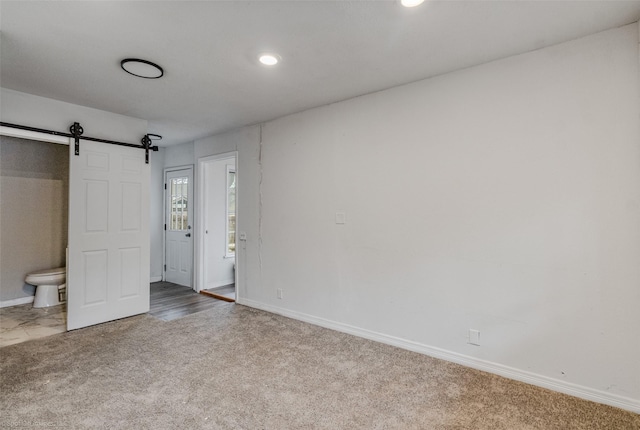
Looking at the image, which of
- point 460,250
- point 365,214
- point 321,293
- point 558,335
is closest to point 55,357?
point 321,293

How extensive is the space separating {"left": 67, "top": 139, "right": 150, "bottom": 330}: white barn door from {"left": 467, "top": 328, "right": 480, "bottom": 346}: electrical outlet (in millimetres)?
3666

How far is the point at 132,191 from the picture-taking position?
387 centimetres

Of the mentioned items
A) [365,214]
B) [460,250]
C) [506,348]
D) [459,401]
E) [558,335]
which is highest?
[365,214]

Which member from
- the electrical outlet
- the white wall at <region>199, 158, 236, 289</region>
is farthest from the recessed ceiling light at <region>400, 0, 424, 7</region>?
the white wall at <region>199, 158, 236, 289</region>

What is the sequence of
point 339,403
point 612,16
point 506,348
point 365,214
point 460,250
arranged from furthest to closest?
1. point 365,214
2. point 460,250
3. point 506,348
4. point 339,403
5. point 612,16

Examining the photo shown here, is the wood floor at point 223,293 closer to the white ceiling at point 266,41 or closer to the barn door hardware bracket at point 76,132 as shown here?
the barn door hardware bracket at point 76,132

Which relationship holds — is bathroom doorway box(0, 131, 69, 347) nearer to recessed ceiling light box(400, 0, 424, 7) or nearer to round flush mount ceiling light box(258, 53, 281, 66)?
round flush mount ceiling light box(258, 53, 281, 66)

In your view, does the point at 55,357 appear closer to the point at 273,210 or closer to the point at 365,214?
the point at 273,210

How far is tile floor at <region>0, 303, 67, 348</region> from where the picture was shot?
3229 millimetres

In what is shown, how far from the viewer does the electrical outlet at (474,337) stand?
258 cm

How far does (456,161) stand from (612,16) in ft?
4.07

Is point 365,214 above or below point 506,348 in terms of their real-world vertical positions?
above

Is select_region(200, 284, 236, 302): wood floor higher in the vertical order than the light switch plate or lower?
lower

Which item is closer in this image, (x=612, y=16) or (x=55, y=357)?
(x=612, y=16)
